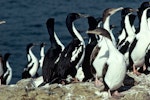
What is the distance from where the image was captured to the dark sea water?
95.2ft

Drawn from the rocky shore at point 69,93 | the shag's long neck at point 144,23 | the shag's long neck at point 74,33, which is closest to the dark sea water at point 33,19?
the shag's long neck at point 74,33

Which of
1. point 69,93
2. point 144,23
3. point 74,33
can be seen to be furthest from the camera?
point 74,33

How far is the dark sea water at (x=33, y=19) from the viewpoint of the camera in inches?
1142

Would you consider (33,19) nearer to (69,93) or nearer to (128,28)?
(128,28)

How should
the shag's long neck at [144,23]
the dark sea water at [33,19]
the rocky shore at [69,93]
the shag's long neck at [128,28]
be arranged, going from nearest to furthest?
the rocky shore at [69,93] < the shag's long neck at [144,23] < the shag's long neck at [128,28] < the dark sea water at [33,19]

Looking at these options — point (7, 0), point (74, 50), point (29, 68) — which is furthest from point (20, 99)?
point (7, 0)

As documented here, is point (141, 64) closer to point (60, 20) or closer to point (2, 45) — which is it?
point (2, 45)

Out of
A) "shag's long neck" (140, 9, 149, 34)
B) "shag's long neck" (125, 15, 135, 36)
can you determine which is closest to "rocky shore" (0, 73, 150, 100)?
"shag's long neck" (140, 9, 149, 34)

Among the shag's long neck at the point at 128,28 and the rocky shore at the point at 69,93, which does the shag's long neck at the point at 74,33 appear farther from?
the rocky shore at the point at 69,93

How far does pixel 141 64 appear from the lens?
14547 mm

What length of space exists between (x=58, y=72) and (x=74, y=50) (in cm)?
55

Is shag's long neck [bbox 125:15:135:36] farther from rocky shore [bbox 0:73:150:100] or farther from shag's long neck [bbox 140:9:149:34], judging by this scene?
rocky shore [bbox 0:73:150:100]

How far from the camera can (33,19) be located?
1425 inches

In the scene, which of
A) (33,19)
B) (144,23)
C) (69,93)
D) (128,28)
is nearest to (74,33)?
(128,28)
